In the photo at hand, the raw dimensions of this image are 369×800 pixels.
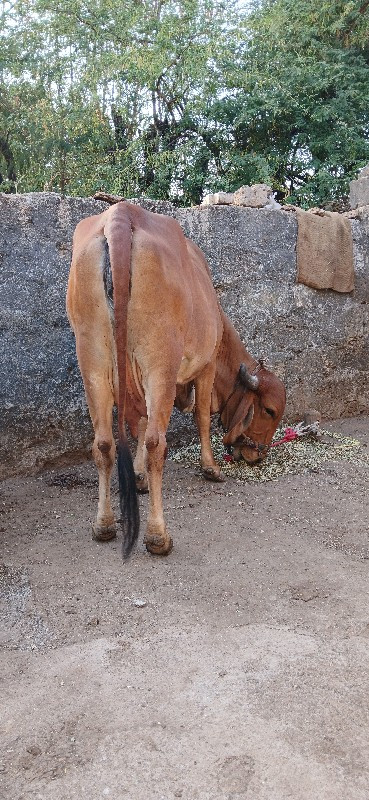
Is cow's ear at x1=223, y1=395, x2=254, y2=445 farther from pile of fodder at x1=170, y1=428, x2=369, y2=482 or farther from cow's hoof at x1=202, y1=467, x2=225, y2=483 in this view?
cow's hoof at x1=202, y1=467, x2=225, y2=483

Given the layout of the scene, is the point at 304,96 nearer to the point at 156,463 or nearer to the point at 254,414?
the point at 254,414

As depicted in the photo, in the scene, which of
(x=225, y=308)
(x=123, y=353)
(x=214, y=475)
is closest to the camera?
(x=123, y=353)

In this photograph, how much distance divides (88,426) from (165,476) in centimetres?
68

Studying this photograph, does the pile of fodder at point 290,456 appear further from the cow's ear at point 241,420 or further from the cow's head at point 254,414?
the cow's ear at point 241,420

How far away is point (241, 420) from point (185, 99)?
296 inches

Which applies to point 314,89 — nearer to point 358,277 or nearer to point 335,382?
point 358,277

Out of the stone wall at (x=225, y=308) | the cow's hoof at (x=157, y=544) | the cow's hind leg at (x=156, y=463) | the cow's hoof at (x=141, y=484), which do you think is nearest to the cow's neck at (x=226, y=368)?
the stone wall at (x=225, y=308)

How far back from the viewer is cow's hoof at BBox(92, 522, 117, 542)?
11.6ft

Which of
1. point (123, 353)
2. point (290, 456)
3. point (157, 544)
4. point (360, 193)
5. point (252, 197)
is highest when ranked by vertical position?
point (252, 197)

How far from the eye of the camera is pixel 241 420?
5062 mm

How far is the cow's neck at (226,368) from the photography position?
16.9ft

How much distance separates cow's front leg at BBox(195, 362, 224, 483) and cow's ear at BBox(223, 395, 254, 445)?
0.71 feet

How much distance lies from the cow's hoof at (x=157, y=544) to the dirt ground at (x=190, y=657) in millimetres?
78

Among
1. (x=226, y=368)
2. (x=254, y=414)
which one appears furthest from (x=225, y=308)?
(x=254, y=414)
